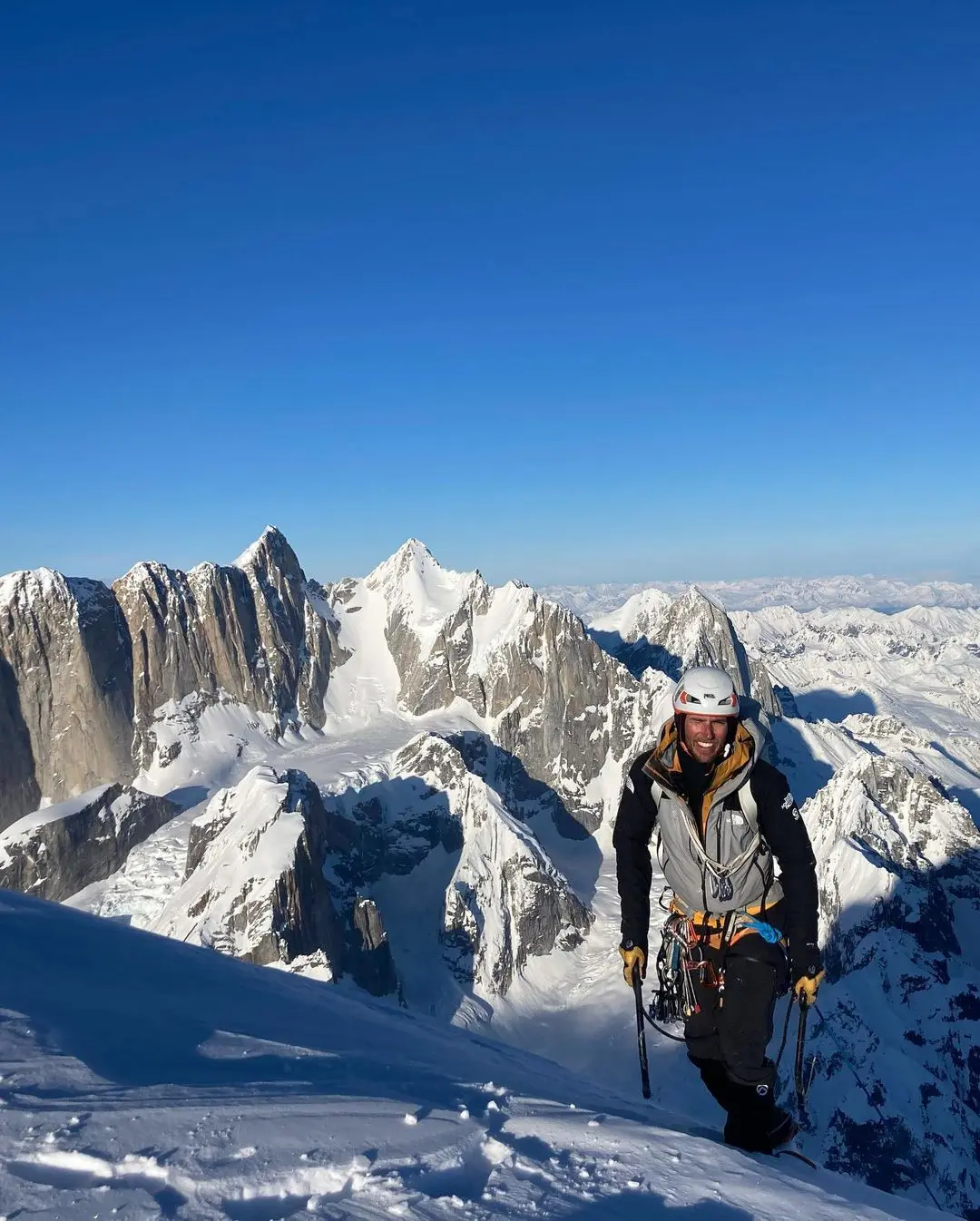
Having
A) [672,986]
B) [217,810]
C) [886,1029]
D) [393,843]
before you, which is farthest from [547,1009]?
[672,986]

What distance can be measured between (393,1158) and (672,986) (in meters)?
5.47

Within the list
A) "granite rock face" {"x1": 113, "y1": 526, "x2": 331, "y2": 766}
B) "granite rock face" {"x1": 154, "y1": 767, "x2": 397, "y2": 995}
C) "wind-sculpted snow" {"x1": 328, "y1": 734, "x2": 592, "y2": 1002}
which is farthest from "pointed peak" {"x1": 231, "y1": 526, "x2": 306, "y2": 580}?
"granite rock face" {"x1": 154, "y1": 767, "x2": 397, "y2": 995}

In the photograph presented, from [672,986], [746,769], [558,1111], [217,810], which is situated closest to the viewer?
[558,1111]

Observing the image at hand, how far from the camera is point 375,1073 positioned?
8727 mm

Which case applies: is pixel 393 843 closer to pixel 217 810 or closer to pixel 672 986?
pixel 217 810

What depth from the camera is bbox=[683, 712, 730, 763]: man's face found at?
941 cm

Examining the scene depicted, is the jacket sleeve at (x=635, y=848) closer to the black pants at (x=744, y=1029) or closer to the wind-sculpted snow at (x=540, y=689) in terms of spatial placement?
the black pants at (x=744, y=1029)

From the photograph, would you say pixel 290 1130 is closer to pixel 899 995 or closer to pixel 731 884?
pixel 731 884

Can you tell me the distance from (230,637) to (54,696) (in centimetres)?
3646

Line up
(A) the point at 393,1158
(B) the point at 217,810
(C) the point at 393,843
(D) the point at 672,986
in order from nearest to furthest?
(A) the point at 393,1158
(D) the point at 672,986
(B) the point at 217,810
(C) the point at 393,843

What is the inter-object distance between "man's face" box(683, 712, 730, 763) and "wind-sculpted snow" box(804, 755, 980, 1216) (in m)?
108

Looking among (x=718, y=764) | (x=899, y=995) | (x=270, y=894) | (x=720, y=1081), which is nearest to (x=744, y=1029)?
(x=720, y=1081)

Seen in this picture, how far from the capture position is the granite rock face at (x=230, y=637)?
155 m

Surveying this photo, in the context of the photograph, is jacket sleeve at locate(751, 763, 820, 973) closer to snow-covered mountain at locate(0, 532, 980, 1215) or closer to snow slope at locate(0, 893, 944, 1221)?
snow slope at locate(0, 893, 944, 1221)
